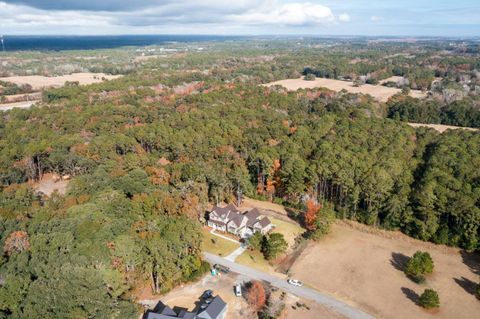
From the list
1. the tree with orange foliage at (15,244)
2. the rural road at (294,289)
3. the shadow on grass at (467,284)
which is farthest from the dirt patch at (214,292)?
the shadow on grass at (467,284)

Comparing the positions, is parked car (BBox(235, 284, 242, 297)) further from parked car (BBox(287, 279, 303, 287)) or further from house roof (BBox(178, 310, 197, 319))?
house roof (BBox(178, 310, 197, 319))

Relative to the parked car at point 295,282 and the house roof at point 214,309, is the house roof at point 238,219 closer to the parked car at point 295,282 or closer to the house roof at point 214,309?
the parked car at point 295,282

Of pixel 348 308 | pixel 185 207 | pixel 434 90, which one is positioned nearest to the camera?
pixel 348 308

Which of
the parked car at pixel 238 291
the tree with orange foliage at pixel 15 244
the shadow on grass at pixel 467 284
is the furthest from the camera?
the shadow on grass at pixel 467 284

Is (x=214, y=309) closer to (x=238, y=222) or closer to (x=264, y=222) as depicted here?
(x=238, y=222)

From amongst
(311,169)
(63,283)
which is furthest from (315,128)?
(63,283)

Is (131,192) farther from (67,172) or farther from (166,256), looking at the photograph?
(67,172)

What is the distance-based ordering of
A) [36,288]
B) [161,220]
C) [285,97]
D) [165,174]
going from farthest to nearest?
[285,97]
[165,174]
[161,220]
[36,288]
